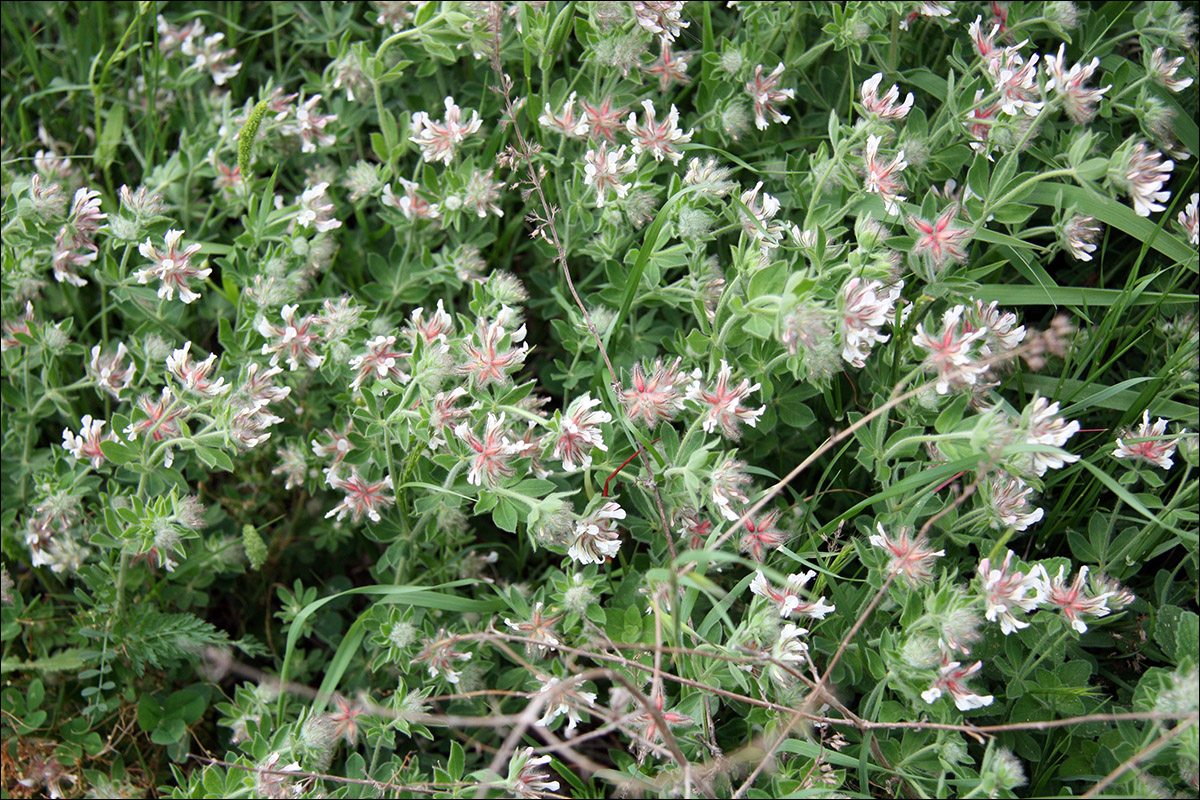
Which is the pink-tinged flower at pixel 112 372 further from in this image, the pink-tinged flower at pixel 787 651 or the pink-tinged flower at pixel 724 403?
the pink-tinged flower at pixel 787 651

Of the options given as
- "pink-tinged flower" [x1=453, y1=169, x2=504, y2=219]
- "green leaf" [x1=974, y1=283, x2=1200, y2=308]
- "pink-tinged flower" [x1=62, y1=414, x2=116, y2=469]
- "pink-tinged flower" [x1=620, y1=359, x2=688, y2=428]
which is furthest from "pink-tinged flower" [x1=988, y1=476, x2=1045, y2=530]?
"pink-tinged flower" [x1=62, y1=414, x2=116, y2=469]

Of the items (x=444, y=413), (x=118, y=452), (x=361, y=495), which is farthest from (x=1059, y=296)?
(x=118, y=452)

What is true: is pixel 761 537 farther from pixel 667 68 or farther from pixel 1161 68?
pixel 1161 68

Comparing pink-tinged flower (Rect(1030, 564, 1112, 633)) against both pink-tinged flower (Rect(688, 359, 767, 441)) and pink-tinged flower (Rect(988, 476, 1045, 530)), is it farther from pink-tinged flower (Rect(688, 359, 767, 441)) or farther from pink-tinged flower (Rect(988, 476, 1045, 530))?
pink-tinged flower (Rect(688, 359, 767, 441))

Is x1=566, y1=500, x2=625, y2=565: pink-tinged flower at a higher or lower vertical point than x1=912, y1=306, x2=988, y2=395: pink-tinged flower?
lower

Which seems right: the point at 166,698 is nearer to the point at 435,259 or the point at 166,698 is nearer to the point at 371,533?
the point at 371,533

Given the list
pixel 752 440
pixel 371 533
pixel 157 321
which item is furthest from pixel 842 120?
pixel 157 321
